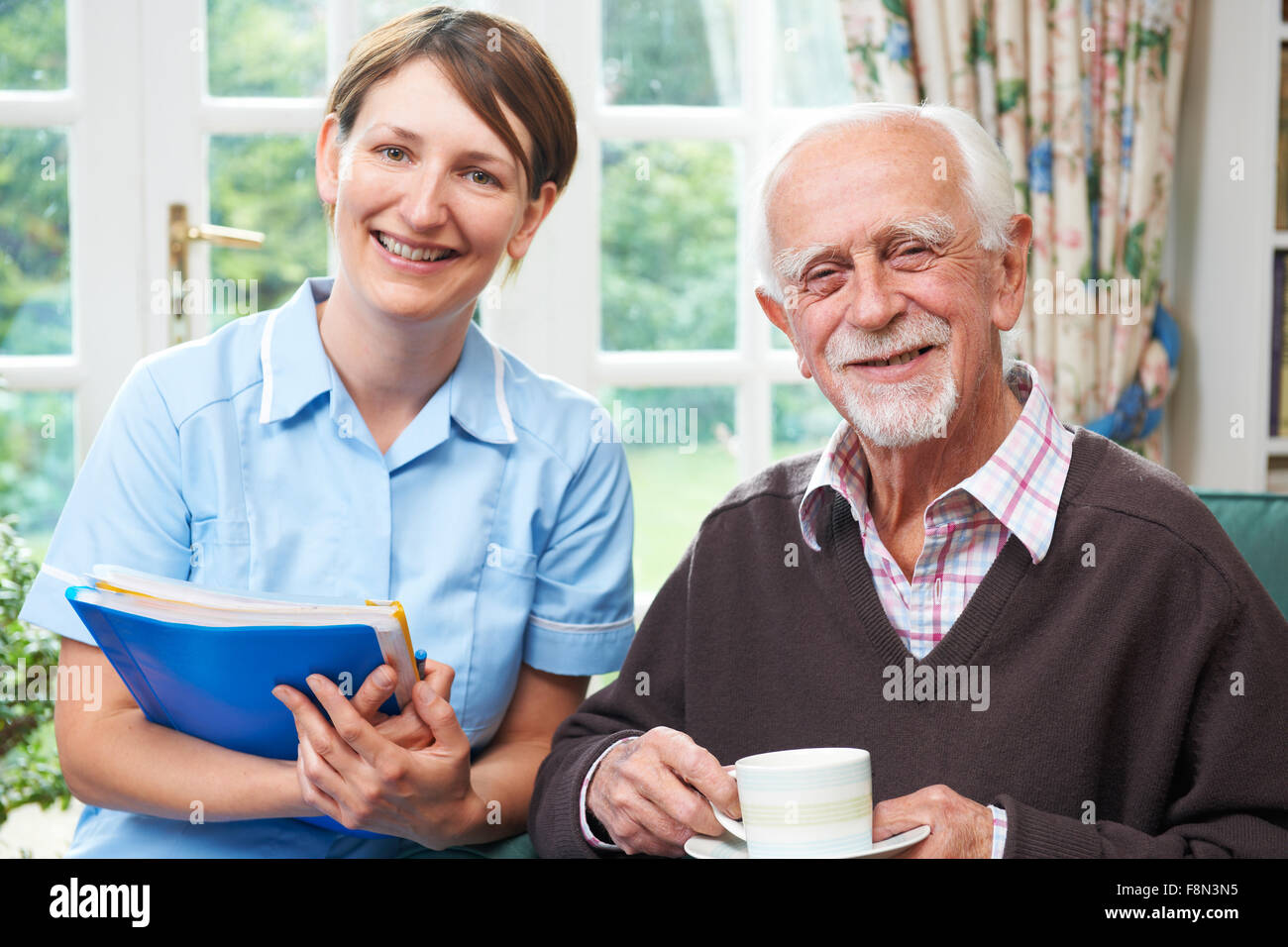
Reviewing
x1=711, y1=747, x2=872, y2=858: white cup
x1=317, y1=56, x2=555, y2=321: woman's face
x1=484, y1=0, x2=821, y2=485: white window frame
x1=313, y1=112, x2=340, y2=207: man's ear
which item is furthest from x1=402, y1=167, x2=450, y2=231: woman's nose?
x1=484, y1=0, x2=821, y2=485: white window frame

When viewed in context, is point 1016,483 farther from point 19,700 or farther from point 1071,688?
point 19,700

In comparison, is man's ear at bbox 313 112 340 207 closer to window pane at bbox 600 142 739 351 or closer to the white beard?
the white beard

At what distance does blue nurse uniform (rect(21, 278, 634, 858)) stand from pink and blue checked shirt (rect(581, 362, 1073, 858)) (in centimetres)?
26

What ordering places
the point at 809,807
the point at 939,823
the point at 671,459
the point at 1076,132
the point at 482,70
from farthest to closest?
the point at 671,459, the point at 1076,132, the point at 482,70, the point at 939,823, the point at 809,807

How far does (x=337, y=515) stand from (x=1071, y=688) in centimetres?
82

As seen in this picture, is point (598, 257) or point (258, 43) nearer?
point (258, 43)

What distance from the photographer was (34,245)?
237cm

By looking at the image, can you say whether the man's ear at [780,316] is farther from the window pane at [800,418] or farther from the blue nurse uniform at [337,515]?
the window pane at [800,418]

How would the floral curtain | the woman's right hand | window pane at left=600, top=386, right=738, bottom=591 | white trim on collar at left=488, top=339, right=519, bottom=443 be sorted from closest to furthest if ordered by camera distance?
the woman's right hand
white trim on collar at left=488, top=339, right=519, bottom=443
the floral curtain
window pane at left=600, top=386, right=738, bottom=591

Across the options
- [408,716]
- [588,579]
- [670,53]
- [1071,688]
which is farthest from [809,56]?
[408,716]

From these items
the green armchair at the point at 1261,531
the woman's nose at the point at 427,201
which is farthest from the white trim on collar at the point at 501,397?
the green armchair at the point at 1261,531

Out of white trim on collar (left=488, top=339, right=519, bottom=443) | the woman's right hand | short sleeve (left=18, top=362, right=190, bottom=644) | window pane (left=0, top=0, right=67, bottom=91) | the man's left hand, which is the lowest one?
the man's left hand

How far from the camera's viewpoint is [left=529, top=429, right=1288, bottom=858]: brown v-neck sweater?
1.10 meters

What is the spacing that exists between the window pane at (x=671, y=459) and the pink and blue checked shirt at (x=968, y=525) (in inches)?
49.7
